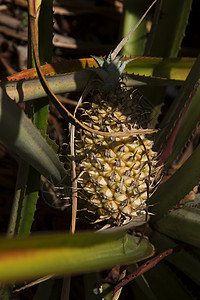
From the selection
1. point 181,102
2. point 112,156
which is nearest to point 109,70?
point 112,156

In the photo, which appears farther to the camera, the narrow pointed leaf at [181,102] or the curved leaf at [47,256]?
the narrow pointed leaf at [181,102]

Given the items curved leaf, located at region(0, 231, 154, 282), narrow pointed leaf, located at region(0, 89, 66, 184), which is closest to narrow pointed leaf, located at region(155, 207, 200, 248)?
narrow pointed leaf, located at region(0, 89, 66, 184)

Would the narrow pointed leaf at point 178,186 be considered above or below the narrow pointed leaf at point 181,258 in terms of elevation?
above

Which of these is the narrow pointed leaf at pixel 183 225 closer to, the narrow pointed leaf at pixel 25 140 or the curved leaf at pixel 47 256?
the narrow pointed leaf at pixel 25 140

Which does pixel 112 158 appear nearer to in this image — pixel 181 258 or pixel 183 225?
pixel 183 225

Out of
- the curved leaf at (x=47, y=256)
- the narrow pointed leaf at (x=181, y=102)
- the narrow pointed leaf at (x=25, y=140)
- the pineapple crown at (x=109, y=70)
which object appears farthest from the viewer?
the narrow pointed leaf at (x=181, y=102)

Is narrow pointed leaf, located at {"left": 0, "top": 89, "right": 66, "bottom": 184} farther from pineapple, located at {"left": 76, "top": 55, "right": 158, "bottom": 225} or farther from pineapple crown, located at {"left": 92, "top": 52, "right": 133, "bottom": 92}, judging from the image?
pineapple crown, located at {"left": 92, "top": 52, "right": 133, "bottom": 92}

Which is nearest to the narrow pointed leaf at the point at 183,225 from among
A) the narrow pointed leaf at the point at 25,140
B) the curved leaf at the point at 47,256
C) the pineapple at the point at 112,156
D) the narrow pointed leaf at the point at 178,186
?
the narrow pointed leaf at the point at 178,186

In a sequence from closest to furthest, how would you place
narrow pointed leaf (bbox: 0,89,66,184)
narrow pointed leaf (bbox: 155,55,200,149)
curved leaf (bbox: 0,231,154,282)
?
curved leaf (bbox: 0,231,154,282), narrow pointed leaf (bbox: 0,89,66,184), narrow pointed leaf (bbox: 155,55,200,149)

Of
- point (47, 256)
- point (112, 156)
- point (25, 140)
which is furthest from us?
point (112, 156)
